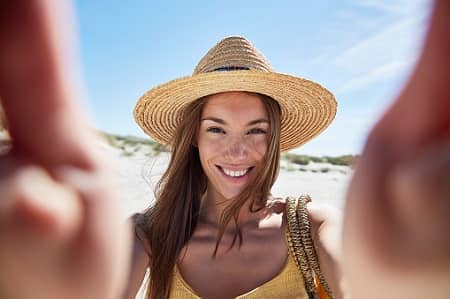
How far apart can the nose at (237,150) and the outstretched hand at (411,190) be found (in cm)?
157

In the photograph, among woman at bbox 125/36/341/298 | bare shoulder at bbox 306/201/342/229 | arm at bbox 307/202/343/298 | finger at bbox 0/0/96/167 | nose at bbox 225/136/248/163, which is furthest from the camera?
nose at bbox 225/136/248/163

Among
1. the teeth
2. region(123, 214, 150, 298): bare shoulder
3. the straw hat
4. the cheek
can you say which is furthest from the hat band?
region(123, 214, 150, 298): bare shoulder

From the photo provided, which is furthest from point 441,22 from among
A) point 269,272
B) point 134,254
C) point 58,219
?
point 269,272

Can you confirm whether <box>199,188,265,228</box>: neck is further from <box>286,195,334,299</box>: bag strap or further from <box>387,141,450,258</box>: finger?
<box>387,141,450,258</box>: finger

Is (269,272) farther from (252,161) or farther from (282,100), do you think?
(282,100)

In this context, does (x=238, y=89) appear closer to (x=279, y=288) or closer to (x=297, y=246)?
(x=297, y=246)

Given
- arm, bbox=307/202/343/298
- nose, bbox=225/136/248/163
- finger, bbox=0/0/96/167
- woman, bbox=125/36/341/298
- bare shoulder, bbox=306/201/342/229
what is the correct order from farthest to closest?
nose, bbox=225/136/248/163, woman, bbox=125/36/341/298, bare shoulder, bbox=306/201/342/229, arm, bbox=307/202/343/298, finger, bbox=0/0/96/167

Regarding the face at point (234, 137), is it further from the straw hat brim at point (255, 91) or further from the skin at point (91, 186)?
→ the skin at point (91, 186)

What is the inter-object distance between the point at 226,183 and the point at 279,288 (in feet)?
1.34

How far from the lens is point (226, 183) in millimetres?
1799

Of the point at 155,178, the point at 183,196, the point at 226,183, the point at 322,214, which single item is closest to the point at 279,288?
the point at 322,214

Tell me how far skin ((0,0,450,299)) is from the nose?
5.14 feet

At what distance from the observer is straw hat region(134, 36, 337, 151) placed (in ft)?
5.58

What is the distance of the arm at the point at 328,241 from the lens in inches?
51.5
